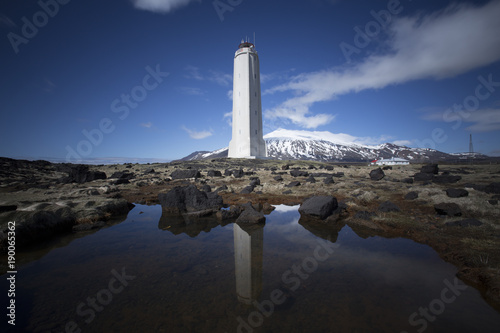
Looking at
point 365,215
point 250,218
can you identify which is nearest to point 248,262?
→ point 250,218

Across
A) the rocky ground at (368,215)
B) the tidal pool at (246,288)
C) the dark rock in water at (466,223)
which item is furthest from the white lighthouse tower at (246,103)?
the tidal pool at (246,288)

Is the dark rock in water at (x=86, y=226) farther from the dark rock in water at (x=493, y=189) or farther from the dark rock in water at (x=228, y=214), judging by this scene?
the dark rock in water at (x=493, y=189)

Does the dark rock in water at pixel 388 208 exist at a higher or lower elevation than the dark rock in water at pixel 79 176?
lower

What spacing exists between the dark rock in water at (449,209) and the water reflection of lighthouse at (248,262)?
8.82 m

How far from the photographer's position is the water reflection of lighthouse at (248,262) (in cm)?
532

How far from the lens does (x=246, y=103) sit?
201 feet

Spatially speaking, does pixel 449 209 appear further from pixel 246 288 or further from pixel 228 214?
pixel 228 214

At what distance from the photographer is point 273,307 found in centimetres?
477

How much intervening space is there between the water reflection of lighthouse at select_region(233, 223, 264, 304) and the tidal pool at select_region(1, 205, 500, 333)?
0.12 feet

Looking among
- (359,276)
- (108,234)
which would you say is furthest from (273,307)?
(108,234)

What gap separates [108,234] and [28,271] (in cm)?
344

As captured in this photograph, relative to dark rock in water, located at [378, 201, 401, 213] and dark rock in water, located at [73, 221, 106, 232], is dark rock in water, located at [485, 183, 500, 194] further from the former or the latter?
dark rock in water, located at [73, 221, 106, 232]

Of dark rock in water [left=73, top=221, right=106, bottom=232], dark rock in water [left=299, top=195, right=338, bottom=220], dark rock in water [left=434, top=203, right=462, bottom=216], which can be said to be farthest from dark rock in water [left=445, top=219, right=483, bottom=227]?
dark rock in water [left=73, top=221, right=106, bottom=232]

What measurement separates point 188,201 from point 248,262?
7.62 m
